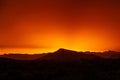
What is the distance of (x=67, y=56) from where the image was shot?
2605 centimetres

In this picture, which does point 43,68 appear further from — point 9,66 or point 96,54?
point 96,54

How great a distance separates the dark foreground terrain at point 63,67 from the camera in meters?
19.1

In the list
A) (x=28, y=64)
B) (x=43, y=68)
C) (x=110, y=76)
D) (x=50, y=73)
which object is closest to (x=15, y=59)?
(x=28, y=64)

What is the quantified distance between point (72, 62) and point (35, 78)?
17.8 feet

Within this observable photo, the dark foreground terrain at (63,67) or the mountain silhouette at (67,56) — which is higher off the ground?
the mountain silhouette at (67,56)

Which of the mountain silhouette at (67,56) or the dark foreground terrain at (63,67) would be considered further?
the mountain silhouette at (67,56)

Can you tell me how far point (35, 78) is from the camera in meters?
18.6

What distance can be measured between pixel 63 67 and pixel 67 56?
4.35 m

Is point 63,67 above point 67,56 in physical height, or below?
below

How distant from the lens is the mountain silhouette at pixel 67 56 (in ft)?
83.7

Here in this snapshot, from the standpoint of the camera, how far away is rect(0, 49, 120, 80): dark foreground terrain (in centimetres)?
1908

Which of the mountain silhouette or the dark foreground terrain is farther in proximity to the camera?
the mountain silhouette

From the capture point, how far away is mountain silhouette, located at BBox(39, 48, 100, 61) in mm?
25500

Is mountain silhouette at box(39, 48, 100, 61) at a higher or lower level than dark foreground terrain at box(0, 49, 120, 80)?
higher
